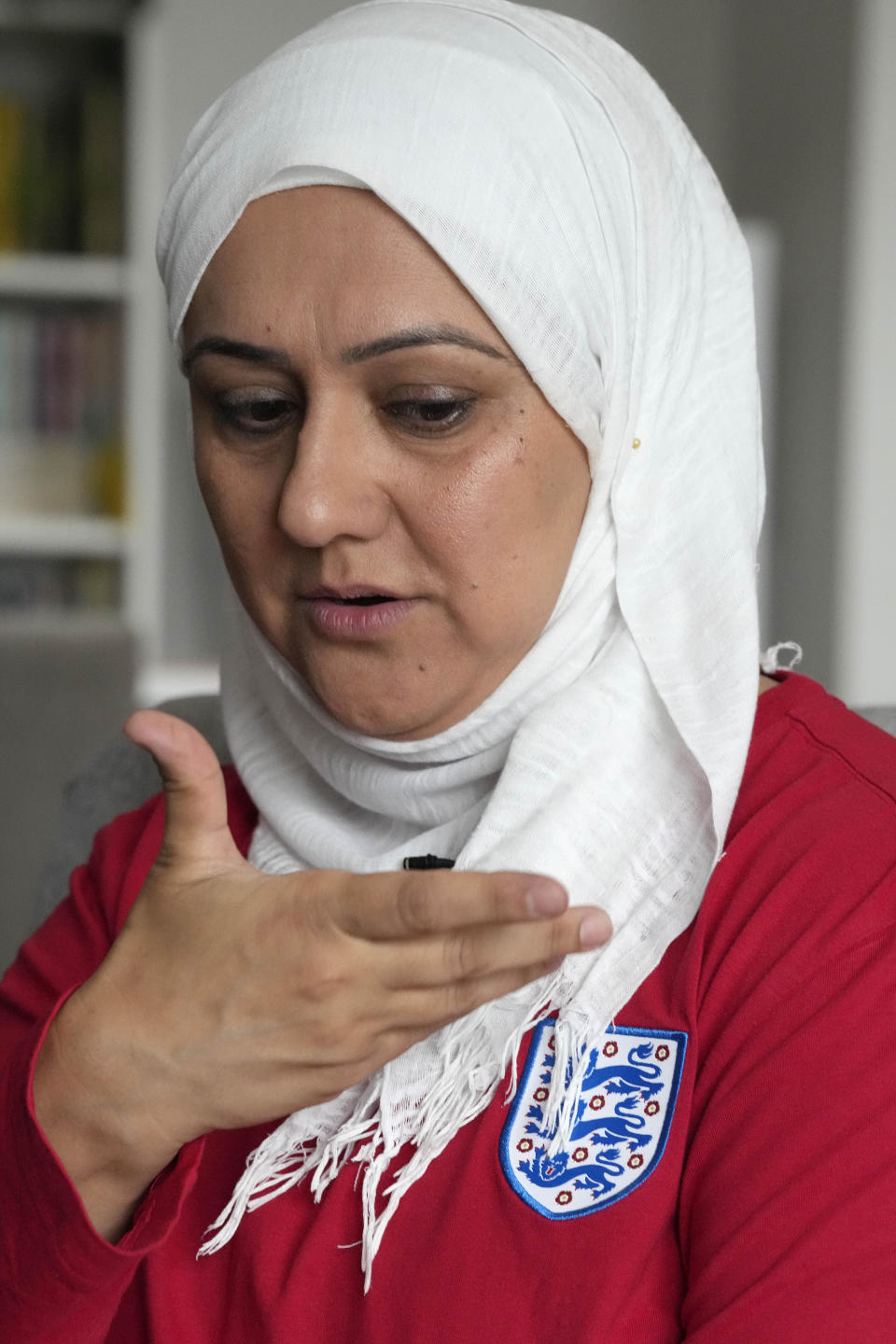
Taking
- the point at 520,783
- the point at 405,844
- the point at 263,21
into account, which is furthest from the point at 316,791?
the point at 263,21

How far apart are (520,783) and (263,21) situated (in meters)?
3.14

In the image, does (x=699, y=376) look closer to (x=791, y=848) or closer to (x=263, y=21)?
(x=791, y=848)

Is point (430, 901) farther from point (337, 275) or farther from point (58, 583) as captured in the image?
point (58, 583)

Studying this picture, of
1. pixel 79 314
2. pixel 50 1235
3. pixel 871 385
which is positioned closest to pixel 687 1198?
pixel 50 1235

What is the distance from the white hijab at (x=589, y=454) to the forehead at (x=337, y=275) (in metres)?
0.01

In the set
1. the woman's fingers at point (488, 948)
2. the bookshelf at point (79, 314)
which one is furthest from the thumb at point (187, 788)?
the bookshelf at point (79, 314)

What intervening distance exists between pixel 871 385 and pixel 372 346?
221cm

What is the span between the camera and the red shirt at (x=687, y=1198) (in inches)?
31.7

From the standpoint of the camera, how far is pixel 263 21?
3617 millimetres

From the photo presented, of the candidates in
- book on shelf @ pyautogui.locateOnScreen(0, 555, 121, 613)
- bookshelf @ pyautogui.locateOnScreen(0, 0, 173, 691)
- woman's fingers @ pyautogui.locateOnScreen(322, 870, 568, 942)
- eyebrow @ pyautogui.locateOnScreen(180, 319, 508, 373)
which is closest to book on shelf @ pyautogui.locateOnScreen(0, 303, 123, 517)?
bookshelf @ pyautogui.locateOnScreen(0, 0, 173, 691)

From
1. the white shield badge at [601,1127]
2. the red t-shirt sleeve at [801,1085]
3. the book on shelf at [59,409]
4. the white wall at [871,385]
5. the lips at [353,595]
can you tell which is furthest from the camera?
the book on shelf at [59,409]

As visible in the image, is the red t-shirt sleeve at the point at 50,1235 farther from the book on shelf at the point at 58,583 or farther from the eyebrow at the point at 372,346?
the book on shelf at the point at 58,583

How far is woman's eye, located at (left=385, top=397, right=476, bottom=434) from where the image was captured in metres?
0.99

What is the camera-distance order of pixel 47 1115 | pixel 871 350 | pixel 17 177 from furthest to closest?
pixel 17 177 < pixel 871 350 < pixel 47 1115
